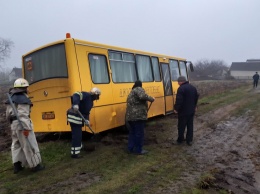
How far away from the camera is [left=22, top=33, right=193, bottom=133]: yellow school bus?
23.7 feet

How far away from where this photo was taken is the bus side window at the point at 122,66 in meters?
8.64

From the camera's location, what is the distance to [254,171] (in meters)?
5.97

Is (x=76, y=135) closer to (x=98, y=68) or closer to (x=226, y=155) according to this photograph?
(x=98, y=68)

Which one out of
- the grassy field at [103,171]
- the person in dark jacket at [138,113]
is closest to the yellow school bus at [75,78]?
the grassy field at [103,171]

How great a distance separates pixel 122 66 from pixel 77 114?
10.4 feet

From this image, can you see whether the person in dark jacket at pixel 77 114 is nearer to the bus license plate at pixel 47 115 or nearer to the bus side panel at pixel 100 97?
the bus side panel at pixel 100 97

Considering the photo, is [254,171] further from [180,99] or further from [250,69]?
[250,69]

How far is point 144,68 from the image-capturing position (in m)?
10.5

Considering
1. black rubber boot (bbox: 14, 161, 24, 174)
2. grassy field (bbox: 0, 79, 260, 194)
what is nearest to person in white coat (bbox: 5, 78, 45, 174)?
black rubber boot (bbox: 14, 161, 24, 174)

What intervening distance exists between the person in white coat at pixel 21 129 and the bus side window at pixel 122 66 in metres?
3.38

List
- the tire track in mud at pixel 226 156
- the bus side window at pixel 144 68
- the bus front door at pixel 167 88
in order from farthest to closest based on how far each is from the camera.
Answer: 1. the bus front door at pixel 167 88
2. the bus side window at pixel 144 68
3. the tire track in mud at pixel 226 156

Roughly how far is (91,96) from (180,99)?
2.52 metres

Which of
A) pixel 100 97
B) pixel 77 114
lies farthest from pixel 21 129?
pixel 100 97

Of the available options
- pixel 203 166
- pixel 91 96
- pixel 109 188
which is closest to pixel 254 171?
pixel 203 166
